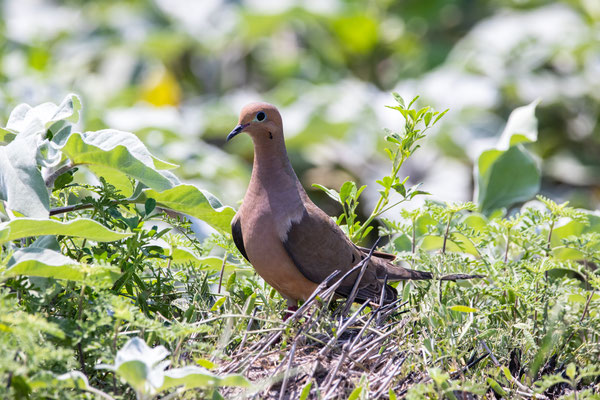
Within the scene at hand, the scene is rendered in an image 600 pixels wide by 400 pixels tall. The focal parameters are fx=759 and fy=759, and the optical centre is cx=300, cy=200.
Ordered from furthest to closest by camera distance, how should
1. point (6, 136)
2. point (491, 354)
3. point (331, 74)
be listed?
point (331, 74)
point (6, 136)
point (491, 354)

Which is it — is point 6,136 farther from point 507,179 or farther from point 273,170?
point 507,179

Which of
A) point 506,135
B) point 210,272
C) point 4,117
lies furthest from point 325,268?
point 4,117

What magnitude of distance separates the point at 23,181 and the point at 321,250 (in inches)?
28.7

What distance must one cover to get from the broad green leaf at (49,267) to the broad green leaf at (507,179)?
1.24 m

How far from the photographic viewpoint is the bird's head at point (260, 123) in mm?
1938

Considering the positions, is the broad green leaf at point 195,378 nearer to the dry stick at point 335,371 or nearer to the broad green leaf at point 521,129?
the dry stick at point 335,371

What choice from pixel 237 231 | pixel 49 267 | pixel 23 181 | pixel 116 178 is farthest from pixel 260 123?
pixel 49 267

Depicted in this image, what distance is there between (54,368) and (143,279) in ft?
1.22

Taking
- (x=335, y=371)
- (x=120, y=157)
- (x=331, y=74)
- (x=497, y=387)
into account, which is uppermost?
(x=120, y=157)

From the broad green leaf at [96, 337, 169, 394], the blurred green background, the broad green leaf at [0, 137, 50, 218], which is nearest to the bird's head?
the broad green leaf at [0, 137, 50, 218]

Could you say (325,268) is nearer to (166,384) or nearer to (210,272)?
(210,272)

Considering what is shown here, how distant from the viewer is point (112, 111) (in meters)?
4.80

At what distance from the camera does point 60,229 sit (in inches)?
52.3

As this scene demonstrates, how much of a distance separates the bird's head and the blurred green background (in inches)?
93.6
